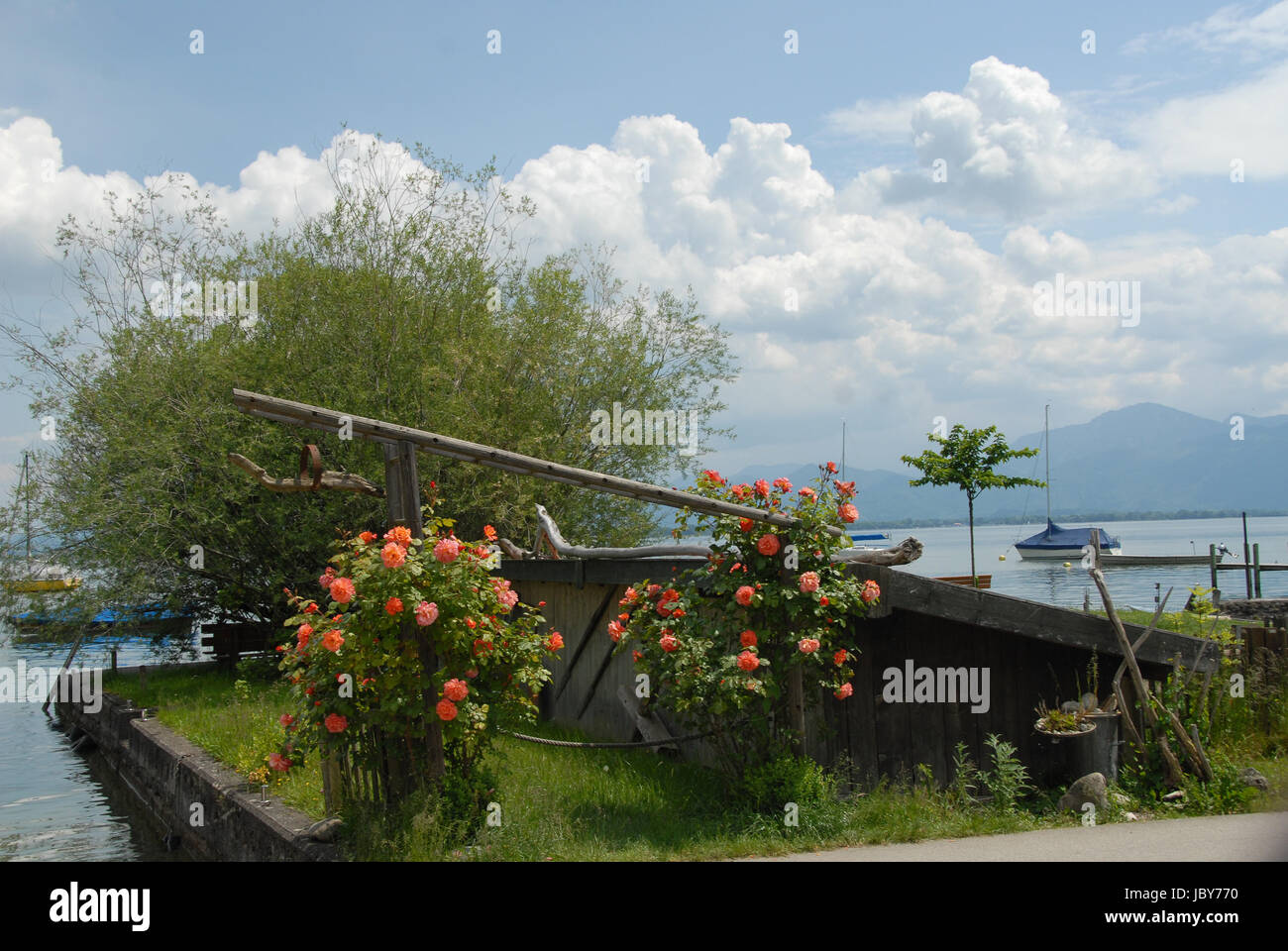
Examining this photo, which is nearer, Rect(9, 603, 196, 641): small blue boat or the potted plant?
the potted plant

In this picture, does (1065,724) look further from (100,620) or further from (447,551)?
(100,620)

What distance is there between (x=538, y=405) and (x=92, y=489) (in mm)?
8021

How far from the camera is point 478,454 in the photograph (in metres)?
A: 7.70

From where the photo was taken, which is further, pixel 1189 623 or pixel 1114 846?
pixel 1189 623

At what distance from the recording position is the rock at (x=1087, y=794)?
8125 mm

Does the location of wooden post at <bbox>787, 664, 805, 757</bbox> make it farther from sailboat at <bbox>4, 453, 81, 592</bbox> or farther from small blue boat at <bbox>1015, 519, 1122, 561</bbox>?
small blue boat at <bbox>1015, 519, 1122, 561</bbox>

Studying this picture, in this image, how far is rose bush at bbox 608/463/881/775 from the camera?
7.98 metres

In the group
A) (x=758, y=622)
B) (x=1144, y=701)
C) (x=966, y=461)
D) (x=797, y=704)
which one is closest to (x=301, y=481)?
(x=758, y=622)

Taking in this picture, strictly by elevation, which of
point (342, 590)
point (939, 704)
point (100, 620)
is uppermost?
point (342, 590)

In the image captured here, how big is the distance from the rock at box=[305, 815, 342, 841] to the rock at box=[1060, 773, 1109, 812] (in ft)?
17.8

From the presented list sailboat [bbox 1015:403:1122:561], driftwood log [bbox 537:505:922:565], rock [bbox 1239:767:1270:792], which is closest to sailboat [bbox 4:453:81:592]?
driftwood log [bbox 537:505:922:565]

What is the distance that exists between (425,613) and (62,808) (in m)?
12.0

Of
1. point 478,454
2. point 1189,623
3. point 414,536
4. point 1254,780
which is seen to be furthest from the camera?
point 1189,623
